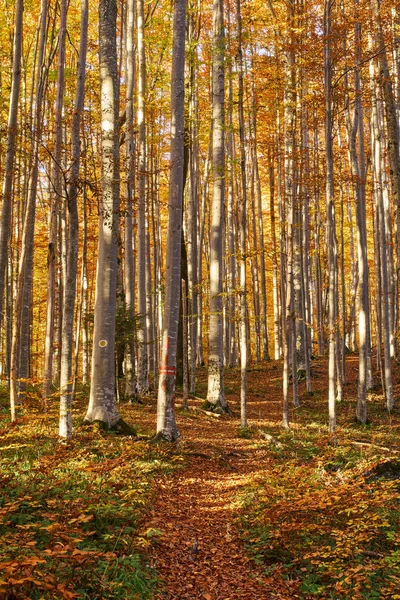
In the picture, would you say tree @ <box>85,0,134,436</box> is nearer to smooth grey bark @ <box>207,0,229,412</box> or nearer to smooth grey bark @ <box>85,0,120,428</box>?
smooth grey bark @ <box>85,0,120,428</box>

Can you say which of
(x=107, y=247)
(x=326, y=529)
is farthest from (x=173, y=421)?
(x=326, y=529)

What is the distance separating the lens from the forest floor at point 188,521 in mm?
4320

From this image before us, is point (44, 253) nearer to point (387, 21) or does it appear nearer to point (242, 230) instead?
point (242, 230)

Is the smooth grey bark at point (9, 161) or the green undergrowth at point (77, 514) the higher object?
the smooth grey bark at point (9, 161)

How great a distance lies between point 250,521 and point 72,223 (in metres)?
5.20

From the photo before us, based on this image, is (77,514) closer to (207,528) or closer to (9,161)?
(207,528)

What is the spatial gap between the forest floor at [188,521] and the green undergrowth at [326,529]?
0.02 metres

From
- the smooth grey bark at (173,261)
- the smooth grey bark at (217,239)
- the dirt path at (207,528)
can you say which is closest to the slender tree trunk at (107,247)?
the smooth grey bark at (173,261)

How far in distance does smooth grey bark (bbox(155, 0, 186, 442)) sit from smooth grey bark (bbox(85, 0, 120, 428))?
1001 mm

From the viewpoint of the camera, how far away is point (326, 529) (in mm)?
5898

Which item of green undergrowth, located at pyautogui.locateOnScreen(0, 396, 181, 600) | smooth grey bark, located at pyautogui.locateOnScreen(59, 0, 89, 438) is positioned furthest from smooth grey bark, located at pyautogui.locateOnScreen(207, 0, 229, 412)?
smooth grey bark, located at pyautogui.locateOnScreen(59, 0, 89, 438)

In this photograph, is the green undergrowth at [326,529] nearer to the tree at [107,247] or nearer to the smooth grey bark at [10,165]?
the tree at [107,247]

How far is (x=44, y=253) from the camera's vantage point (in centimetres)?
2664

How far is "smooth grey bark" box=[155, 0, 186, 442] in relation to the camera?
30.6 ft
